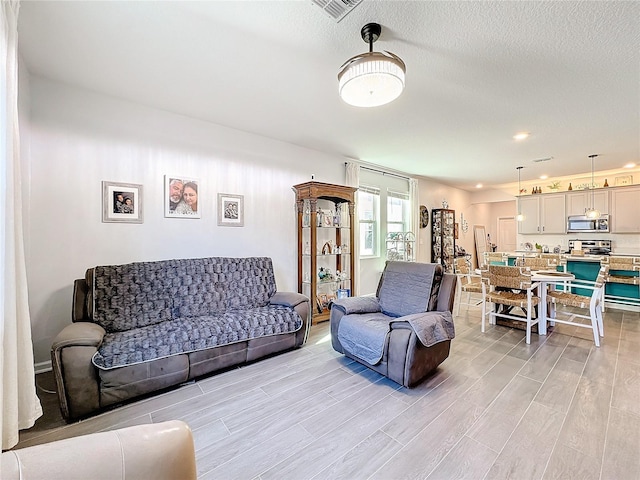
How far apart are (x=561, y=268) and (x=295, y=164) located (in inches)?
203

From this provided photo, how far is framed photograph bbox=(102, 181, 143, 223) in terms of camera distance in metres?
2.82

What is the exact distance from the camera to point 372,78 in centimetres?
181

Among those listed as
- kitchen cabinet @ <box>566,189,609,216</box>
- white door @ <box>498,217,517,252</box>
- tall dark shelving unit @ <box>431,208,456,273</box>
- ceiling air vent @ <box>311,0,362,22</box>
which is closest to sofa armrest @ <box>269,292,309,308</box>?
ceiling air vent @ <box>311,0,362,22</box>

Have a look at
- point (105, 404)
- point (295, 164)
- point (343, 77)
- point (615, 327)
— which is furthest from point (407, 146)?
point (105, 404)

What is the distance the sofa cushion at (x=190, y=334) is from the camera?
2064mm

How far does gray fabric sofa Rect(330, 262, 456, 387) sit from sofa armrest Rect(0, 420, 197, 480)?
177 centimetres

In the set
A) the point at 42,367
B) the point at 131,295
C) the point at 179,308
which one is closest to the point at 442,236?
the point at 179,308

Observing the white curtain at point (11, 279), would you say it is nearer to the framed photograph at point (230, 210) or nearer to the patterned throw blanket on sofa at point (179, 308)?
the patterned throw blanket on sofa at point (179, 308)

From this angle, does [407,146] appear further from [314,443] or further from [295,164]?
[314,443]

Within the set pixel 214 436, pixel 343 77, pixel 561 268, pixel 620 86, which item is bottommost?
pixel 214 436

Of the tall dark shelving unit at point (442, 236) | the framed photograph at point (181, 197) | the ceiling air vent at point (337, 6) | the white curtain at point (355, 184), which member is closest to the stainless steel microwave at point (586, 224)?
the tall dark shelving unit at point (442, 236)

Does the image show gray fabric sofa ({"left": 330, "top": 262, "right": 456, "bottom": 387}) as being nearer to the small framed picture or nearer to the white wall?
the small framed picture

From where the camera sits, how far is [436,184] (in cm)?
714

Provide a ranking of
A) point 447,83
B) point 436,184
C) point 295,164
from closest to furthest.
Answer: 1. point 447,83
2. point 295,164
3. point 436,184
